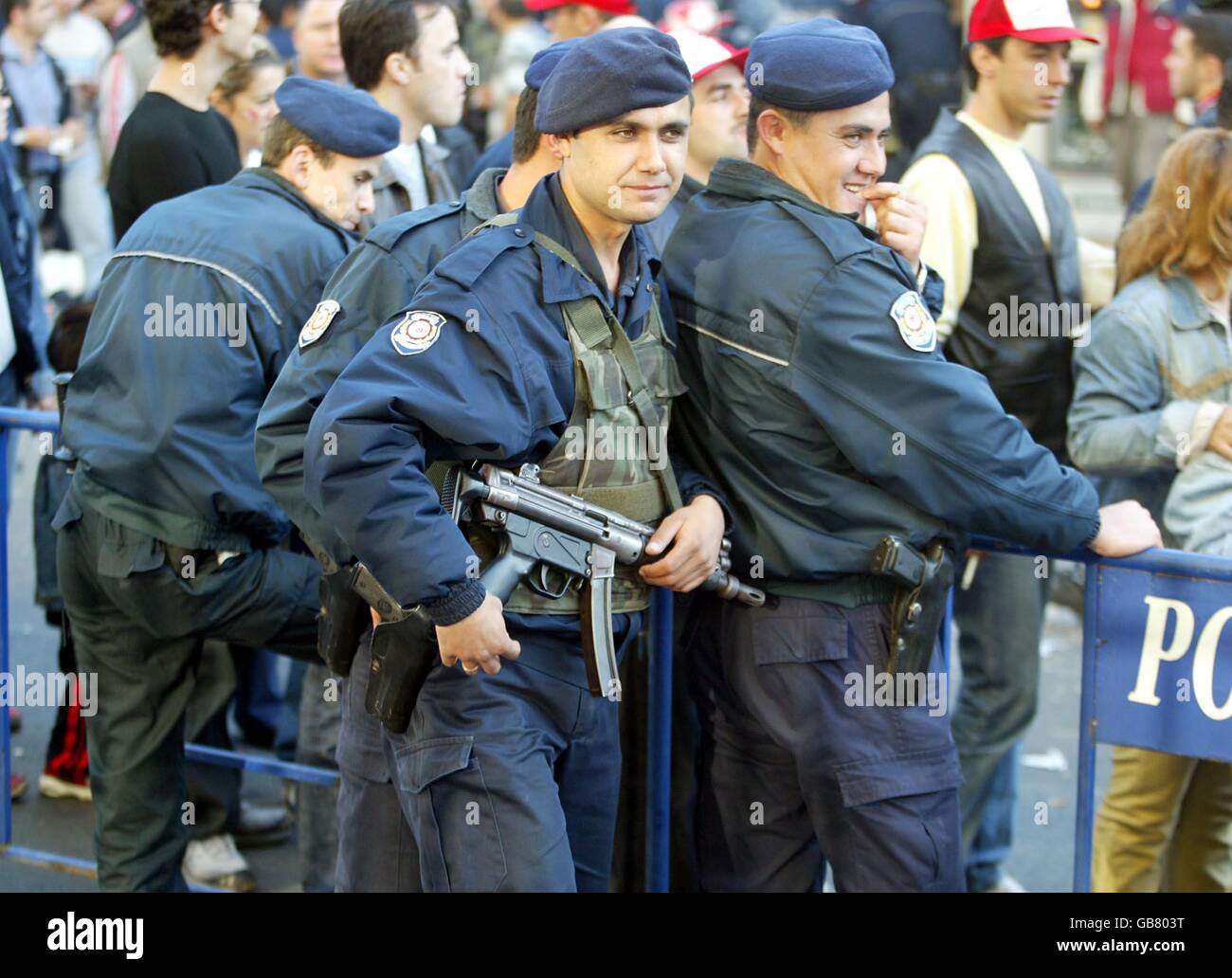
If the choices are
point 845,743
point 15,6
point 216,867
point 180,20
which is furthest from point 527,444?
point 15,6

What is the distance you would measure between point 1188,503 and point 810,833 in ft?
4.27

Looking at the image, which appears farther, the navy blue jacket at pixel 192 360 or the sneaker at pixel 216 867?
the sneaker at pixel 216 867

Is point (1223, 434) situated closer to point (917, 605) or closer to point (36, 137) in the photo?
point (917, 605)

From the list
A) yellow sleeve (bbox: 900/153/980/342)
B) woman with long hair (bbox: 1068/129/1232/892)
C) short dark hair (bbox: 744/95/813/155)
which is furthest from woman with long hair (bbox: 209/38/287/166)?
woman with long hair (bbox: 1068/129/1232/892)

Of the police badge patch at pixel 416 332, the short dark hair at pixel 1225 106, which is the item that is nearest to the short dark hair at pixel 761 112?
the police badge patch at pixel 416 332

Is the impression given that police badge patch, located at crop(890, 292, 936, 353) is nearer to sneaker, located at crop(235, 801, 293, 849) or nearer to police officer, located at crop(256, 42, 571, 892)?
police officer, located at crop(256, 42, 571, 892)

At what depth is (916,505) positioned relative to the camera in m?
3.40

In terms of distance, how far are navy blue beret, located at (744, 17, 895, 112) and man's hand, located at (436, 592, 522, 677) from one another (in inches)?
47.8

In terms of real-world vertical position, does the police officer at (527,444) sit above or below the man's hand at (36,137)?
above

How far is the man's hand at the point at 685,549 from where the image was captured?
3.37 m

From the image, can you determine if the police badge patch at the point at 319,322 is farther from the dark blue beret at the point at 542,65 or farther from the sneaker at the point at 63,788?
the sneaker at the point at 63,788

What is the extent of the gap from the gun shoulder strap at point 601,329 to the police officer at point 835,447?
24cm
